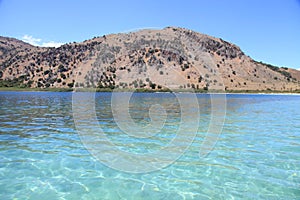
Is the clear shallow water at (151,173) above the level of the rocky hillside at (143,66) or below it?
below

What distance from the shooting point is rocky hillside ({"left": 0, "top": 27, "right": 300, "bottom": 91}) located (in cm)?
13588

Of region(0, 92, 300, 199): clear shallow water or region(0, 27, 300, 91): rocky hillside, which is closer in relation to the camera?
region(0, 92, 300, 199): clear shallow water

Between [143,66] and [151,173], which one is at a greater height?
[143,66]

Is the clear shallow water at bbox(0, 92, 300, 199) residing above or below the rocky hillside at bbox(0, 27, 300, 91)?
below

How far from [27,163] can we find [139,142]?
639 cm

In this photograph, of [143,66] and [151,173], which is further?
[143,66]

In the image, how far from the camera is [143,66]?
457ft

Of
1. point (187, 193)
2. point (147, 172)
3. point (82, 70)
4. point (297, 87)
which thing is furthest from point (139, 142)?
point (297, 87)

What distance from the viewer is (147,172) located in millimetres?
10234

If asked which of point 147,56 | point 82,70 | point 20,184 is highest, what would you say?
point 147,56

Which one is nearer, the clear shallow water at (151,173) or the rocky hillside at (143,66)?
the clear shallow water at (151,173)

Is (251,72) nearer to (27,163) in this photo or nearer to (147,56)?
(147,56)

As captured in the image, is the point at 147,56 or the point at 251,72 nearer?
the point at 147,56

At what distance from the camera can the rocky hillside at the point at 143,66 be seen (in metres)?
136
